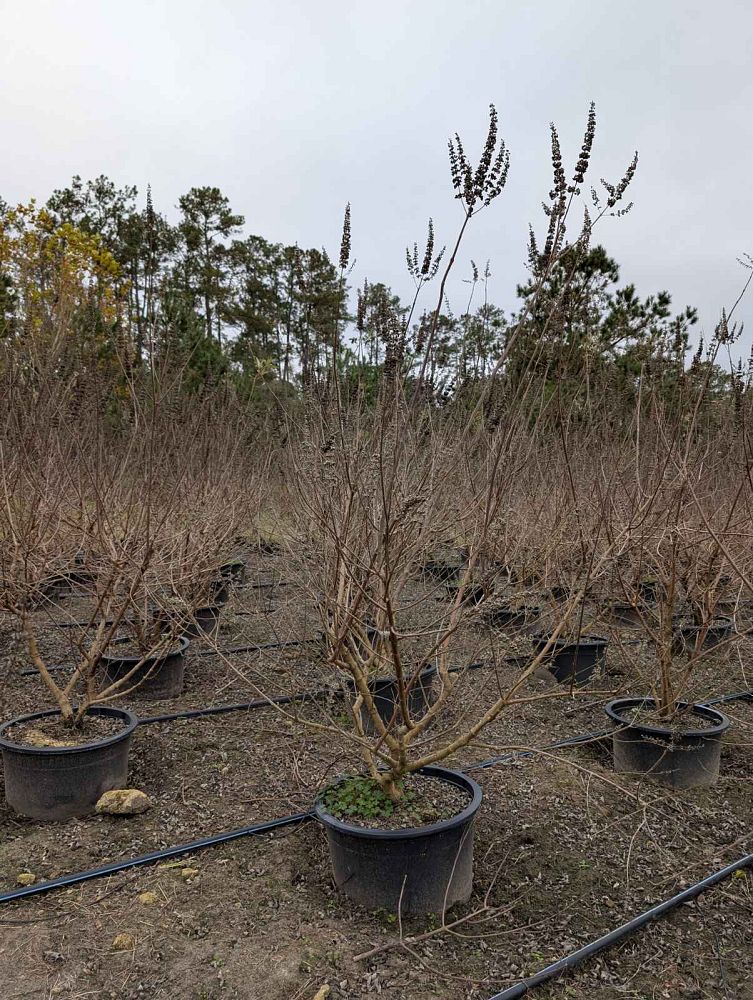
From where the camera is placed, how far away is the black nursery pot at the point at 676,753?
3715 mm

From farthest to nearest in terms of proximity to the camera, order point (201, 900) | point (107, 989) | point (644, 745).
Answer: point (644, 745)
point (201, 900)
point (107, 989)

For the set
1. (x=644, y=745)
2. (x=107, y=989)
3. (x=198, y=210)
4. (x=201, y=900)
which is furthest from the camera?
(x=198, y=210)

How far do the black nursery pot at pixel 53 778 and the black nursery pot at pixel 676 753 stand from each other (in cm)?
238

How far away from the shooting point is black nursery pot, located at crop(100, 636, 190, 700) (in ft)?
16.6

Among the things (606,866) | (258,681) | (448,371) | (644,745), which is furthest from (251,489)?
(606,866)

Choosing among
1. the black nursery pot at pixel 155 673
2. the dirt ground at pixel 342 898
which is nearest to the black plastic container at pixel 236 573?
the black nursery pot at pixel 155 673

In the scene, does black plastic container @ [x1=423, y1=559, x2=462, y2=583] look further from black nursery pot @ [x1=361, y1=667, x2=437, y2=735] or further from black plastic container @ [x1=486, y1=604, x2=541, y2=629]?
black nursery pot @ [x1=361, y1=667, x2=437, y2=735]

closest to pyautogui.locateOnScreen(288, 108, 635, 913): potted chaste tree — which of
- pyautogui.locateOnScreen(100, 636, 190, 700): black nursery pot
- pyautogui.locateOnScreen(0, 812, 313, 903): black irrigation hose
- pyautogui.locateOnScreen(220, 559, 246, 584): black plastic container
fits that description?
pyautogui.locateOnScreen(0, 812, 313, 903): black irrigation hose

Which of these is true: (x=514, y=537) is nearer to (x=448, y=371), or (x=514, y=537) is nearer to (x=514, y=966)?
(x=448, y=371)

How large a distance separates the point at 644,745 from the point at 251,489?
3.22 metres

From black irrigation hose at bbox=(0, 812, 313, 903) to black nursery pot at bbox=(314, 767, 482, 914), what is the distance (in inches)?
19.9

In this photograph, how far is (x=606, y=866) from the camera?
2.99m

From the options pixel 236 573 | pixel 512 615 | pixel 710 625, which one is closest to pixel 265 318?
pixel 236 573

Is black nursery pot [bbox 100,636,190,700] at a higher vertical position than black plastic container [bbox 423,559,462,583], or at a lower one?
lower
